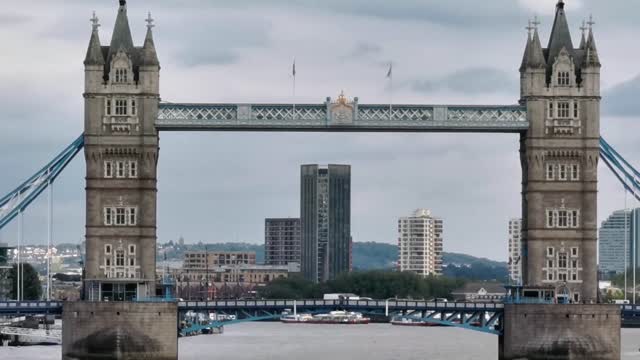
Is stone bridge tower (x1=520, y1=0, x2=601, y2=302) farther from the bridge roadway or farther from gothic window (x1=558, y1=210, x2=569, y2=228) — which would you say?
the bridge roadway

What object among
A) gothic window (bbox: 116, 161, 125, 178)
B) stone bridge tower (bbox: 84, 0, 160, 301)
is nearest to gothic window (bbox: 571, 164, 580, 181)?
stone bridge tower (bbox: 84, 0, 160, 301)

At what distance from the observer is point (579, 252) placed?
153000 mm

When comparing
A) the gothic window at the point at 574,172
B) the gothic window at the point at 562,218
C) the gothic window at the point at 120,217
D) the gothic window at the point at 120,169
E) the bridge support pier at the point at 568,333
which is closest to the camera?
the bridge support pier at the point at 568,333

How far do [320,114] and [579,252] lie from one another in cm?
2023

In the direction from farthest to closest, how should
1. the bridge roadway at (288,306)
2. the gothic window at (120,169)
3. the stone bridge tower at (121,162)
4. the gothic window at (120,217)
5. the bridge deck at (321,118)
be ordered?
the bridge roadway at (288,306)
the bridge deck at (321,118)
the gothic window at (120,217)
the gothic window at (120,169)
the stone bridge tower at (121,162)

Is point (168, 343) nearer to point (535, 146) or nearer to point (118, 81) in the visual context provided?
point (118, 81)

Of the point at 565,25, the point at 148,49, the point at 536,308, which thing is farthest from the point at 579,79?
the point at 148,49

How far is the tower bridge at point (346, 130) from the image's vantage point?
151375 millimetres

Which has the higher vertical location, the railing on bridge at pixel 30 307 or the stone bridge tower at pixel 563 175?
the stone bridge tower at pixel 563 175

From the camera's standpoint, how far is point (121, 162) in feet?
497

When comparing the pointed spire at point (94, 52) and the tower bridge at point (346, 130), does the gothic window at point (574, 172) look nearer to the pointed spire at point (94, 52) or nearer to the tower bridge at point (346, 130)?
the tower bridge at point (346, 130)

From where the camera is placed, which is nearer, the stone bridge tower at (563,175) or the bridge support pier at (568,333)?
the bridge support pier at (568,333)

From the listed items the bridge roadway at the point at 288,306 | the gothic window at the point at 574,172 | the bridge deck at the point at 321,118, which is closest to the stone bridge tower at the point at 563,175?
the gothic window at the point at 574,172

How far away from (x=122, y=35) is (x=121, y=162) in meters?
8.90
